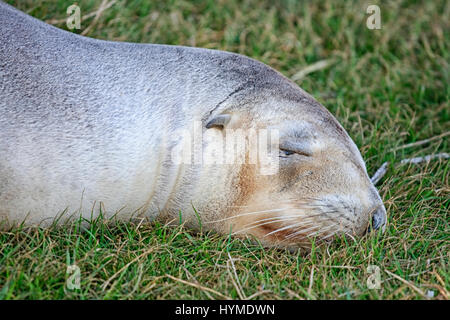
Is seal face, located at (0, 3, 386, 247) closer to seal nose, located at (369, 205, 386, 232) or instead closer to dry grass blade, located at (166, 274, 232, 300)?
seal nose, located at (369, 205, 386, 232)

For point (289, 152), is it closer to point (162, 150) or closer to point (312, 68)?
point (162, 150)

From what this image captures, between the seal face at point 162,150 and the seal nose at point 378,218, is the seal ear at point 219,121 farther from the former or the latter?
the seal nose at point 378,218

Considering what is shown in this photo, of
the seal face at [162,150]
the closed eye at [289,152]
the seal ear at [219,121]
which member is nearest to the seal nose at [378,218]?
the seal face at [162,150]

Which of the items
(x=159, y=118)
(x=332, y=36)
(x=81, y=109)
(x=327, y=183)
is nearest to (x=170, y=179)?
(x=159, y=118)

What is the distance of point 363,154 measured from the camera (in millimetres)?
3908

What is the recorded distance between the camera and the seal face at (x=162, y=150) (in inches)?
106

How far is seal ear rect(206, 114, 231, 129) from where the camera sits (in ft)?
9.25

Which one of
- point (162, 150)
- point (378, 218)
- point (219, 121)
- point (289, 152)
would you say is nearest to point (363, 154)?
point (378, 218)

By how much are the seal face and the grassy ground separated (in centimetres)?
13

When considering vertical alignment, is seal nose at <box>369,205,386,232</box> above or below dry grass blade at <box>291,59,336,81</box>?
below

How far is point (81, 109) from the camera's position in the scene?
110 inches

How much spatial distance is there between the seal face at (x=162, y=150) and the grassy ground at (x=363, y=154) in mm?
130

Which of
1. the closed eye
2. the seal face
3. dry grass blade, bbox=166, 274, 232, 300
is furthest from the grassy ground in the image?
the closed eye

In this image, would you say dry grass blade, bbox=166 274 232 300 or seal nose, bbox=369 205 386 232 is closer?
dry grass blade, bbox=166 274 232 300
